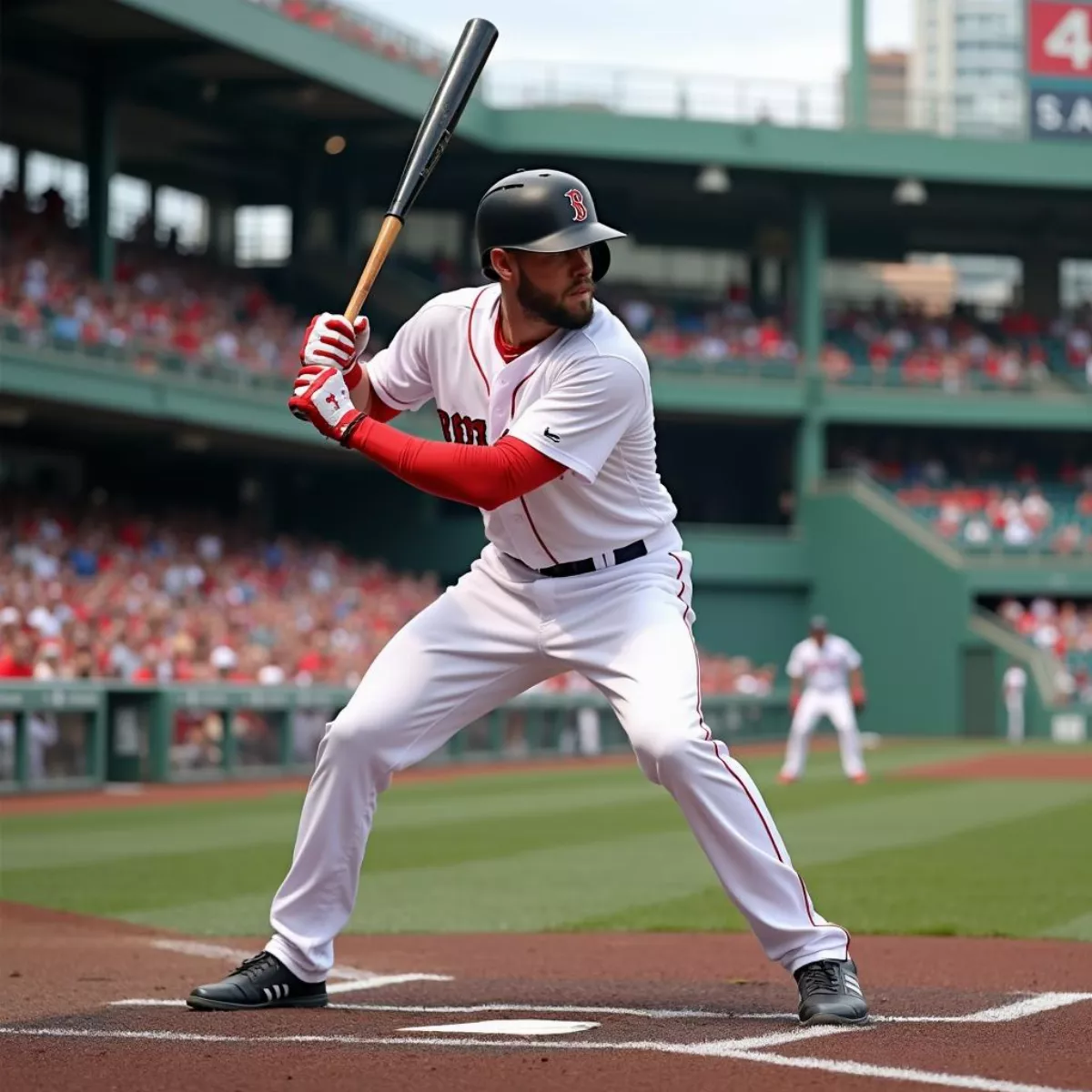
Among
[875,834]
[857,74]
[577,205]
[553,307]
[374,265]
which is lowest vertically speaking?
[875,834]

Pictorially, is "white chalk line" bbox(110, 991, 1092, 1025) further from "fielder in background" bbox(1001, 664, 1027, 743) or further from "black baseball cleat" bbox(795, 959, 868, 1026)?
"fielder in background" bbox(1001, 664, 1027, 743)

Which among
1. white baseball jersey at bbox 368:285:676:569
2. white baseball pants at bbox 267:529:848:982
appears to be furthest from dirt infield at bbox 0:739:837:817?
white baseball jersey at bbox 368:285:676:569

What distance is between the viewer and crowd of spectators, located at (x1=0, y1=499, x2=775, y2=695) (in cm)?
1897

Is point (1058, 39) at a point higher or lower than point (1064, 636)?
higher

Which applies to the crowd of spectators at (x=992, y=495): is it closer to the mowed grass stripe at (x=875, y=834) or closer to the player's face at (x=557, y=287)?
the mowed grass stripe at (x=875, y=834)

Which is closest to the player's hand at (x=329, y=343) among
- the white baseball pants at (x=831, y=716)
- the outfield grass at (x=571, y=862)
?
the outfield grass at (x=571, y=862)

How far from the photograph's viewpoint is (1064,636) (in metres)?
34.5

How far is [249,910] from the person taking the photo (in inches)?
333

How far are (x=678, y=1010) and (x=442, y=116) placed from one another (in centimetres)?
263

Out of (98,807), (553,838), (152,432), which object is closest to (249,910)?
(553,838)

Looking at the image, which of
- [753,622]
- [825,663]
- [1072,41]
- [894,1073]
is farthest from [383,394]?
[1072,41]

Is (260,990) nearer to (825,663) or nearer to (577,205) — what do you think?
(577,205)

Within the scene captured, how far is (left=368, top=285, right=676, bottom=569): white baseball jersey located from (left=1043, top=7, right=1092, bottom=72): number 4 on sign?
3317 centimetres

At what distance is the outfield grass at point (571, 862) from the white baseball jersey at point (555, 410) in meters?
3.13
